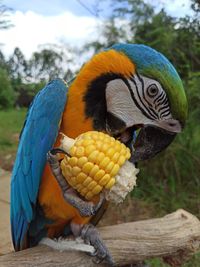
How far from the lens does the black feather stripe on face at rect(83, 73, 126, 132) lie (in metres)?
1.42

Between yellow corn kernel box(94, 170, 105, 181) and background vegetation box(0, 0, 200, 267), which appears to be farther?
background vegetation box(0, 0, 200, 267)

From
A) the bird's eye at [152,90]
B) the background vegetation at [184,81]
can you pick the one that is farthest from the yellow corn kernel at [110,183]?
the background vegetation at [184,81]

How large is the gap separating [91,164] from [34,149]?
34 centimetres

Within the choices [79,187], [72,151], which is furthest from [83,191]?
[72,151]

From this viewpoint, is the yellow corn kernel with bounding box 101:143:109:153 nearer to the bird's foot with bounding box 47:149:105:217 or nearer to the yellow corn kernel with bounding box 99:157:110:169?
the yellow corn kernel with bounding box 99:157:110:169

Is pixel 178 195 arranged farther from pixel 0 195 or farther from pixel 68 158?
pixel 68 158

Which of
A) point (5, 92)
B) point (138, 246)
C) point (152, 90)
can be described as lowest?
point (5, 92)

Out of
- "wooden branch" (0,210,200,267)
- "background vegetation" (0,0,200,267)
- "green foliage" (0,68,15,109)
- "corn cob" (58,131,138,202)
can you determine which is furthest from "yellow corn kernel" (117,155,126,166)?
"green foliage" (0,68,15,109)

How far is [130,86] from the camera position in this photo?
4.54ft

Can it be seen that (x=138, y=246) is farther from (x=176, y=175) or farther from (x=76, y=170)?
(x=176, y=175)

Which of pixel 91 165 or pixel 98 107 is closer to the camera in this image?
pixel 91 165

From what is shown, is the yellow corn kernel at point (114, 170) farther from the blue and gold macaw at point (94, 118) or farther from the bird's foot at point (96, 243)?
the bird's foot at point (96, 243)

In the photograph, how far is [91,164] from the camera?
1257 mm

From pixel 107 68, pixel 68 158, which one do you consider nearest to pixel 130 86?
pixel 107 68
